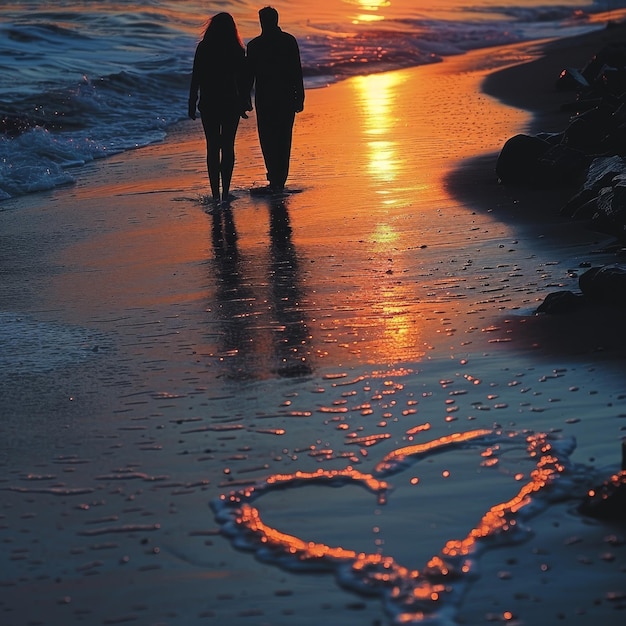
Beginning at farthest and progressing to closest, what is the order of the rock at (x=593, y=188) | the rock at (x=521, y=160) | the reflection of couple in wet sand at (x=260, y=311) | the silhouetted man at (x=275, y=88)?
the silhouetted man at (x=275, y=88) → the rock at (x=521, y=160) → the rock at (x=593, y=188) → the reflection of couple in wet sand at (x=260, y=311)

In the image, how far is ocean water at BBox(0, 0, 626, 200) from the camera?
15235 millimetres

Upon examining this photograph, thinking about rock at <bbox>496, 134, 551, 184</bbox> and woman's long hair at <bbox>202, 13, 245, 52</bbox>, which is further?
woman's long hair at <bbox>202, 13, 245, 52</bbox>

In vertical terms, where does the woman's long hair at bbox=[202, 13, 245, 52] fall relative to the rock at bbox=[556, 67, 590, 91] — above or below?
above

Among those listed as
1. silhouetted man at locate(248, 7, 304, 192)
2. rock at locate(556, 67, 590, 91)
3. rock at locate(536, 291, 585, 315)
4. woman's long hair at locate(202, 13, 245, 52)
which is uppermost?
woman's long hair at locate(202, 13, 245, 52)

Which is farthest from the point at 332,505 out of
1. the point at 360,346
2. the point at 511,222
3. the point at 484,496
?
the point at 511,222

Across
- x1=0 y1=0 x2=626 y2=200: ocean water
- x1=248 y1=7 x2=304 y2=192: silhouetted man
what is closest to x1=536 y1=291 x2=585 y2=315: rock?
x1=248 y1=7 x2=304 y2=192: silhouetted man

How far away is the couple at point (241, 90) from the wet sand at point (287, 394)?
61 cm

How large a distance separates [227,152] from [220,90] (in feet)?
1.79

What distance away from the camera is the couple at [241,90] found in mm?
9953

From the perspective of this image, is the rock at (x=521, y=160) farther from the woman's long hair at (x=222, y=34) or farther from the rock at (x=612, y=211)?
the woman's long hair at (x=222, y=34)

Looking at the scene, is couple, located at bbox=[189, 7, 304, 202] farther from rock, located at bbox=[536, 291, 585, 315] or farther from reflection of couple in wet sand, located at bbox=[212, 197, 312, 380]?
rock, located at bbox=[536, 291, 585, 315]

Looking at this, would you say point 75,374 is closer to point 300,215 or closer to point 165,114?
point 300,215

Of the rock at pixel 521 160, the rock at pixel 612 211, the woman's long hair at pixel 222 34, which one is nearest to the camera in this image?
the rock at pixel 612 211

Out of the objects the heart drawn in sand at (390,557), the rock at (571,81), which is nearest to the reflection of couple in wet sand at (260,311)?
the heart drawn in sand at (390,557)
